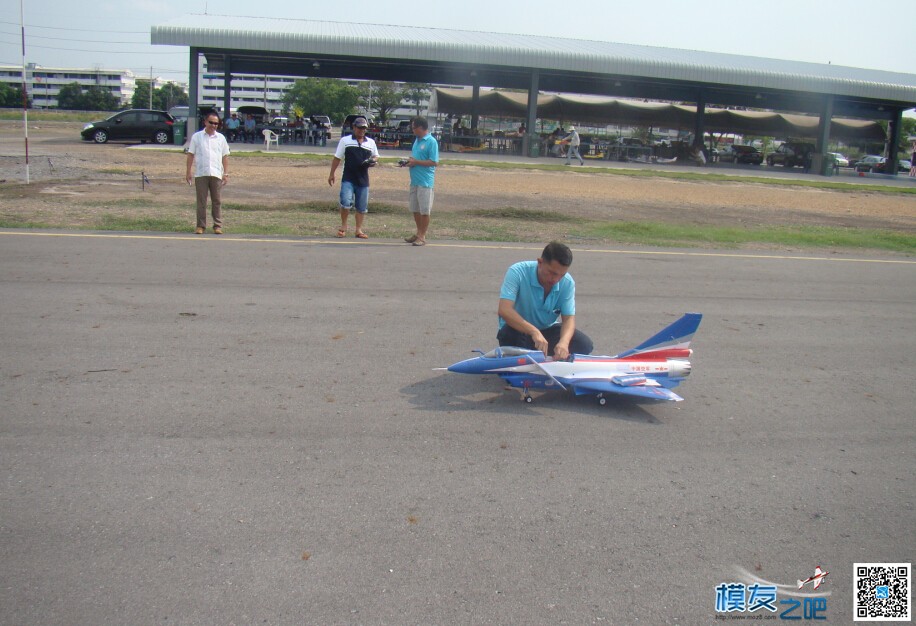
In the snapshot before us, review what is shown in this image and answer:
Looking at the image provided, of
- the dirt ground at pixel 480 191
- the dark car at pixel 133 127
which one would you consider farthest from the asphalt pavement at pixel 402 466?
the dark car at pixel 133 127

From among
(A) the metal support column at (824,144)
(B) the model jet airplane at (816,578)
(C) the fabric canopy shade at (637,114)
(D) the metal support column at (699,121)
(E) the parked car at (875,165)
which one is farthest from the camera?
(C) the fabric canopy shade at (637,114)

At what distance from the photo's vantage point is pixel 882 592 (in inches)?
145

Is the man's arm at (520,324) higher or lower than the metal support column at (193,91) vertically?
lower

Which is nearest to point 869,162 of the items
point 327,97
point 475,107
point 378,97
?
point 475,107

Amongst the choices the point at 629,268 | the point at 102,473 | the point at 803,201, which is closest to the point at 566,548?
the point at 102,473

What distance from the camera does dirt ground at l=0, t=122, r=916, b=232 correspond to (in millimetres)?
18266

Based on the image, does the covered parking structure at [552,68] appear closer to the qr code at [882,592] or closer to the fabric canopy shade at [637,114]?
the fabric canopy shade at [637,114]

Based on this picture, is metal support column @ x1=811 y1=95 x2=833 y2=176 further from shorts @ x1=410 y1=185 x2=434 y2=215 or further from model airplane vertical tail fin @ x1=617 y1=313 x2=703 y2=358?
model airplane vertical tail fin @ x1=617 y1=313 x2=703 y2=358

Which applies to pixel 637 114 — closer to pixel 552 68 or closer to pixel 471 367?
pixel 552 68

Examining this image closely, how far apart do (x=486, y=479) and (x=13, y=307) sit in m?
5.43

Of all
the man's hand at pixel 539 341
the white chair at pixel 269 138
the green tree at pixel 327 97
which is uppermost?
the green tree at pixel 327 97

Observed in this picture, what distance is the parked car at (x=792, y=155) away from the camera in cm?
5218

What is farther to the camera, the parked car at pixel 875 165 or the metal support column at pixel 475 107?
the parked car at pixel 875 165

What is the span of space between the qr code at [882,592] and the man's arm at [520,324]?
244 cm
